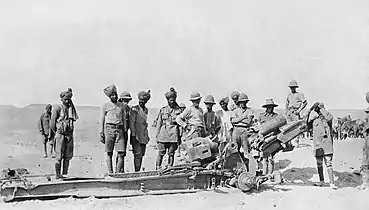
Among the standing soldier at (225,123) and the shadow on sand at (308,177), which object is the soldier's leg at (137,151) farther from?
the shadow on sand at (308,177)

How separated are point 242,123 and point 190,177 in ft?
5.25

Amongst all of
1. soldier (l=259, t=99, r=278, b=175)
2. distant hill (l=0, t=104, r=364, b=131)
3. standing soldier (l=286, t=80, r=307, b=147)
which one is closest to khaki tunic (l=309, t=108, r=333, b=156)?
soldier (l=259, t=99, r=278, b=175)

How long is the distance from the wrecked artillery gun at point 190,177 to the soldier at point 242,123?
5.2 inches

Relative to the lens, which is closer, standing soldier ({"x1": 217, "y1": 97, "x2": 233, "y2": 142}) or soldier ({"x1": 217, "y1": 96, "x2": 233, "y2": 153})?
soldier ({"x1": 217, "y1": 96, "x2": 233, "y2": 153})

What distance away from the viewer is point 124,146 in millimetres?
11156

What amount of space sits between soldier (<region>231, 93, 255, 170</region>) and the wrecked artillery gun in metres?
0.13

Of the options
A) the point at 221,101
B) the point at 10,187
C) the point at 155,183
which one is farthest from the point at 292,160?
the point at 10,187

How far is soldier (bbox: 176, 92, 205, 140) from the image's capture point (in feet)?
36.7

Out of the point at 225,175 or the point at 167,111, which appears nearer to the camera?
the point at 225,175

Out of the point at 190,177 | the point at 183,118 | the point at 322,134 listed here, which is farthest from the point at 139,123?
the point at 322,134

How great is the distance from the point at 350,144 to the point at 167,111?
313 inches

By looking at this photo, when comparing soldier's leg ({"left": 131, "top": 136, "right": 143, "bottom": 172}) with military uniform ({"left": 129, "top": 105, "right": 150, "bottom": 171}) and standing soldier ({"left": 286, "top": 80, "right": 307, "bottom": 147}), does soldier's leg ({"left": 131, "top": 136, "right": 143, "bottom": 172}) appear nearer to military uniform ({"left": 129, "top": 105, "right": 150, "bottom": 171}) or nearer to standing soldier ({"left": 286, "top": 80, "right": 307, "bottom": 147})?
military uniform ({"left": 129, "top": 105, "right": 150, "bottom": 171})

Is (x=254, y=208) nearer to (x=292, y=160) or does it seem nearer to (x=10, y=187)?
(x=10, y=187)

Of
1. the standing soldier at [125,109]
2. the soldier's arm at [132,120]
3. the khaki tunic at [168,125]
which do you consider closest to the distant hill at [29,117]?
the khaki tunic at [168,125]
